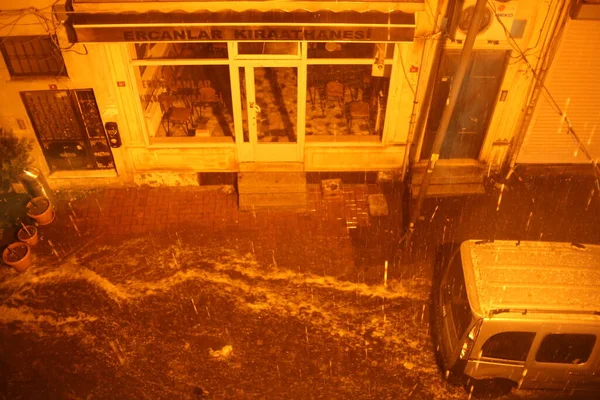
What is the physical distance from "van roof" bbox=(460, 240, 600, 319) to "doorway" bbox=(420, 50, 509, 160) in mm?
3600

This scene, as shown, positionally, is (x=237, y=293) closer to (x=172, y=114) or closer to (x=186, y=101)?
(x=172, y=114)

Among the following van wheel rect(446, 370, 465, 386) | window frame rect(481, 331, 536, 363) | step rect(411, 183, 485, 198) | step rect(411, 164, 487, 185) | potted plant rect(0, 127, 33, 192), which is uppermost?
potted plant rect(0, 127, 33, 192)

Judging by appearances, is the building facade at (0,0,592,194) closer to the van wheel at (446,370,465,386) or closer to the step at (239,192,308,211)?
the step at (239,192,308,211)

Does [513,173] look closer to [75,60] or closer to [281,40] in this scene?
[281,40]

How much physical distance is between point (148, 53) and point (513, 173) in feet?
26.5

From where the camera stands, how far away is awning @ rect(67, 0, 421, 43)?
313 inches

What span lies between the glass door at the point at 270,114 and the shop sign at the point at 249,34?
32.8 inches

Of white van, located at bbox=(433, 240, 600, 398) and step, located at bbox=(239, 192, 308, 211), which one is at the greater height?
white van, located at bbox=(433, 240, 600, 398)

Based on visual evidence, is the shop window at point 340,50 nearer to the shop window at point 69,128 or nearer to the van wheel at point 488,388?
the shop window at point 69,128

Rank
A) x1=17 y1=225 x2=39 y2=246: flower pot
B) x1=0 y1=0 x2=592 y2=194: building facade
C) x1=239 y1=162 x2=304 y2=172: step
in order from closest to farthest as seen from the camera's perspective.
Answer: x1=0 y1=0 x2=592 y2=194: building facade
x1=17 y1=225 x2=39 y2=246: flower pot
x1=239 y1=162 x2=304 y2=172: step

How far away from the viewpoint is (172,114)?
10.6m

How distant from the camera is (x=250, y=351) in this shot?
745cm

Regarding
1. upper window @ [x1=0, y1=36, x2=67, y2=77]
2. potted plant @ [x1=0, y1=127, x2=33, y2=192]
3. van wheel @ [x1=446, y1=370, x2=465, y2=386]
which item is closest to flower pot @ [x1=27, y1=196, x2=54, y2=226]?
potted plant @ [x1=0, y1=127, x2=33, y2=192]

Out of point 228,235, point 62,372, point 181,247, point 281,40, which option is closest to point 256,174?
point 228,235
